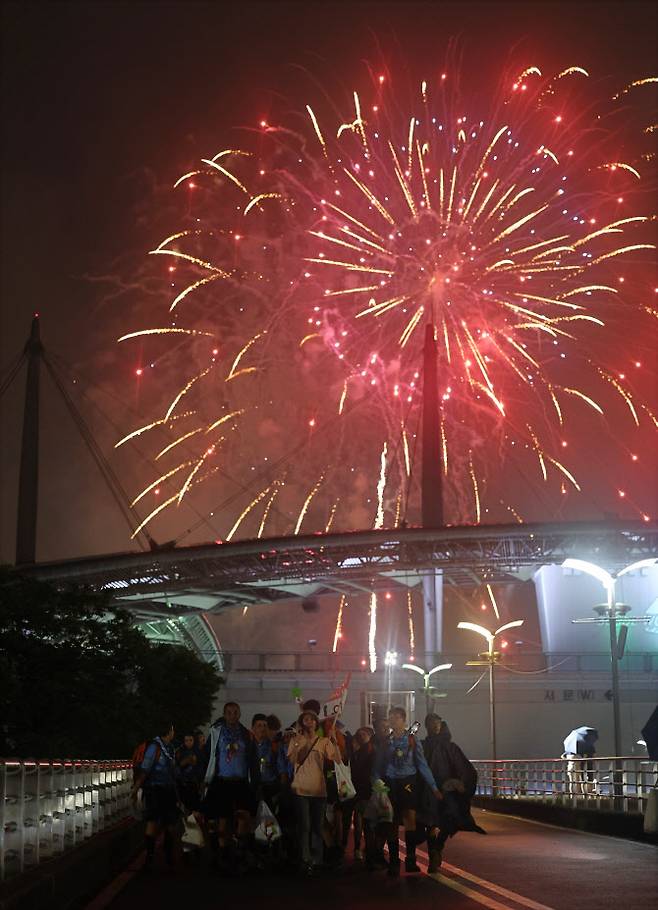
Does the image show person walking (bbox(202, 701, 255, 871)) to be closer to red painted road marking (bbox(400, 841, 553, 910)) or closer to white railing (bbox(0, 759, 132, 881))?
white railing (bbox(0, 759, 132, 881))

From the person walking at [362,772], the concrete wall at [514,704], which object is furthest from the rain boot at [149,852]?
the concrete wall at [514,704]

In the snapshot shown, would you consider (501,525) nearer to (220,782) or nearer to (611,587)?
(611,587)

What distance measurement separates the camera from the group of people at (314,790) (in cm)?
1572

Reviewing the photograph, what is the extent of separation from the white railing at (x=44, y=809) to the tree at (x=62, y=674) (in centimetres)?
2148

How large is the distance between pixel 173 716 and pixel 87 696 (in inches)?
1048

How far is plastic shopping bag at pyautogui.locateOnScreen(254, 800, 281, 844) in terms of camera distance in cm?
1633

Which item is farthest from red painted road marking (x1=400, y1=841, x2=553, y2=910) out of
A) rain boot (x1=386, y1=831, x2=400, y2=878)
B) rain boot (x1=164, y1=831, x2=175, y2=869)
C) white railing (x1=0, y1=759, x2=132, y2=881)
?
white railing (x1=0, y1=759, x2=132, y2=881)

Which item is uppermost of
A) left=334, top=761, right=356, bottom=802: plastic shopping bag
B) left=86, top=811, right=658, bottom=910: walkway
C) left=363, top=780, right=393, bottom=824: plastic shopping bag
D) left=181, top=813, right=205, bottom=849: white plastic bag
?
left=334, top=761, right=356, bottom=802: plastic shopping bag

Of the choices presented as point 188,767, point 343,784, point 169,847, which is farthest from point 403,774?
point 188,767

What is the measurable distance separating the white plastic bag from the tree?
22494 millimetres

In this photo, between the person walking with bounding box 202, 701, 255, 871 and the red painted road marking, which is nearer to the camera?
the red painted road marking

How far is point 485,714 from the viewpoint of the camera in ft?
292

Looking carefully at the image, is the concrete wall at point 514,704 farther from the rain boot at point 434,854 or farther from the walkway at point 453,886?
the rain boot at point 434,854

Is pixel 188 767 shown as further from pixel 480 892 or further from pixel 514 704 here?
pixel 514 704
